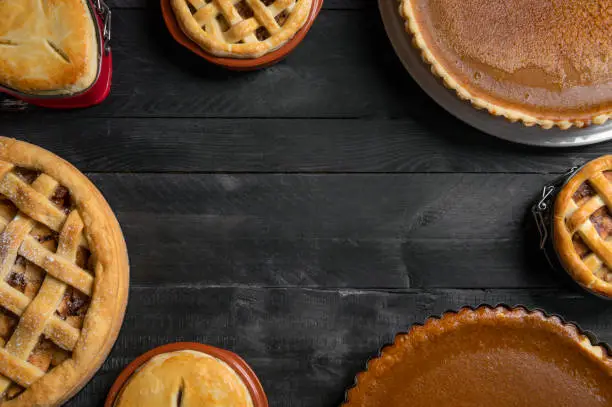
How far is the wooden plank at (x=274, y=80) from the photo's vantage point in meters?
1.51

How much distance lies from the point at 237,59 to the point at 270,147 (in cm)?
24

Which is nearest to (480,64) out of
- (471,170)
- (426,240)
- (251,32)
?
(471,170)

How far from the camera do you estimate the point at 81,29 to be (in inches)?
51.4

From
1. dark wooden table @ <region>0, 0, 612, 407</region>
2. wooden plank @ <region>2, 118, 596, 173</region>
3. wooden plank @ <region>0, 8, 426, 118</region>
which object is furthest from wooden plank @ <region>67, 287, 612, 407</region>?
wooden plank @ <region>0, 8, 426, 118</region>

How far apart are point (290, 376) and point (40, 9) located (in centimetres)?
106

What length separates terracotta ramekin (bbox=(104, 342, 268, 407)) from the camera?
133 cm

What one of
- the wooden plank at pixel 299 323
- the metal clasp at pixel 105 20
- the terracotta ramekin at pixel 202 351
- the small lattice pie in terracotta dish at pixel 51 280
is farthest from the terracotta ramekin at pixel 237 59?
the terracotta ramekin at pixel 202 351

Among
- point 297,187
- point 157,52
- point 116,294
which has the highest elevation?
point 157,52

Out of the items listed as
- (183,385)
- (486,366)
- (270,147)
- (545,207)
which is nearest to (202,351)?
(183,385)

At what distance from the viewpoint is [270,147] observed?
59.2 inches

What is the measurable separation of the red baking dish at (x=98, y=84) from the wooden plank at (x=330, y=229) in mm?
198

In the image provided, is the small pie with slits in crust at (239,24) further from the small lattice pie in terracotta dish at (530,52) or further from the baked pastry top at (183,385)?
the baked pastry top at (183,385)

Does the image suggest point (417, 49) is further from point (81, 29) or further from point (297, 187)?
point (81, 29)

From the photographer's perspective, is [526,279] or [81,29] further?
[526,279]
